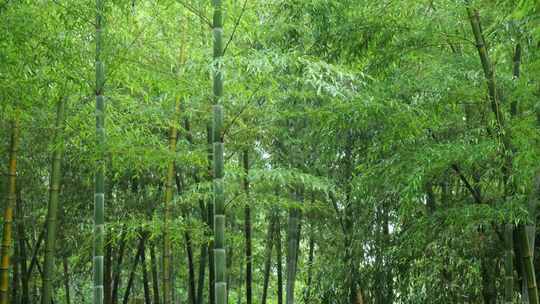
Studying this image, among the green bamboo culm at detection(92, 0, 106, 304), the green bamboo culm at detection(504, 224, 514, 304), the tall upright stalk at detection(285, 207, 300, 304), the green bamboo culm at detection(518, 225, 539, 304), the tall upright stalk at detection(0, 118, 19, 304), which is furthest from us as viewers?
the tall upright stalk at detection(285, 207, 300, 304)

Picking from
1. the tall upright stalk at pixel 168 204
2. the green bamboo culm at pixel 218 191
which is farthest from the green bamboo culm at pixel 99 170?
the tall upright stalk at pixel 168 204

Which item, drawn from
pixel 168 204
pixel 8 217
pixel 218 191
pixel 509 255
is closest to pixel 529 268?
pixel 509 255

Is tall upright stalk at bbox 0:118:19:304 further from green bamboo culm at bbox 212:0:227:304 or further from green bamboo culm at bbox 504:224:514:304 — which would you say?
green bamboo culm at bbox 504:224:514:304

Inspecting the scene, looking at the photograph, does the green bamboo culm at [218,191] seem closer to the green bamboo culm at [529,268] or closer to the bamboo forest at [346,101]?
the bamboo forest at [346,101]

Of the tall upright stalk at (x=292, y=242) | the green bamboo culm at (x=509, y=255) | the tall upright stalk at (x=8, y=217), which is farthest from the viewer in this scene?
the tall upright stalk at (x=292, y=242)

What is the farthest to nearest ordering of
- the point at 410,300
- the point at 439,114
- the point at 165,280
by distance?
the point at 165,280
the point at 410,300
the point at 439,114

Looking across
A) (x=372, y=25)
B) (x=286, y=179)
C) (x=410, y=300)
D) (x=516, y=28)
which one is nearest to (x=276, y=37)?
(x=372, y=25)

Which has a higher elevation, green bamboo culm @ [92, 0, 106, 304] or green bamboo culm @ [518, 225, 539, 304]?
green bamboo culm @ [92, 0, 106, 304]

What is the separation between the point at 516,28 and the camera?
4.65 metres

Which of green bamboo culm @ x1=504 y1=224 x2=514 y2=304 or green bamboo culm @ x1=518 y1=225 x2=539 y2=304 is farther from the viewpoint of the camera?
green bamboo culm @ x1=504 y1=224 x2=514 y2=304

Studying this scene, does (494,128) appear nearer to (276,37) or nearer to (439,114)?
(439,114)

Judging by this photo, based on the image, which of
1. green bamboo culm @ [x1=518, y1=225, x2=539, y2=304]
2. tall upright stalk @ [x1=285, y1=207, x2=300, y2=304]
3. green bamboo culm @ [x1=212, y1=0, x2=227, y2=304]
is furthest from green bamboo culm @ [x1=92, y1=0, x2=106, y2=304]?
tall upright stalk @ [x1=285, y1=207, x2=300, y2=304]

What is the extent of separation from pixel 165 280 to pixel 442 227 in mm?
3527

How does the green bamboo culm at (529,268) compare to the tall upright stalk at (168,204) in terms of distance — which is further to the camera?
the tall upright stalk at (168,204)
